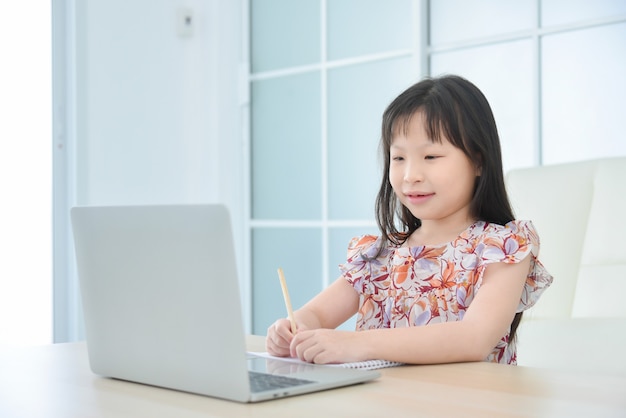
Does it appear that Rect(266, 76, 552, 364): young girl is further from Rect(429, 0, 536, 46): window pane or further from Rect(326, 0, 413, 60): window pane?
Rect(326, 0, 413, 60): window pane

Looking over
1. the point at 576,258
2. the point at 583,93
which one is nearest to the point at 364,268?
the point at 576,258

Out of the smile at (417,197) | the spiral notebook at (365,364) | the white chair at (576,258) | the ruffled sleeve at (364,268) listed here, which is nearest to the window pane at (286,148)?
the white chair at (576,258)

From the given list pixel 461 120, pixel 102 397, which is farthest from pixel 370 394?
pixel 461 120

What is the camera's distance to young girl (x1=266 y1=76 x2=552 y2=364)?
1252 millimetres

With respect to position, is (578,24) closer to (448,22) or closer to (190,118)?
(448,22)

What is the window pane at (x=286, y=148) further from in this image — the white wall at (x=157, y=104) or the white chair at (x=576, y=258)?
the white chair at (x=576, y=258)

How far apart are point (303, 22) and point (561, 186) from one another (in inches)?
65.8

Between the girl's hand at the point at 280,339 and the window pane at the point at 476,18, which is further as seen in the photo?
the window pane at the point at 476,18

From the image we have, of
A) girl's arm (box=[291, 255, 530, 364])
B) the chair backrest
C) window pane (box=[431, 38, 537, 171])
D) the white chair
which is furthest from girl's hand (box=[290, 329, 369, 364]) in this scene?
window pane (box=[431, 38, 537, 171])

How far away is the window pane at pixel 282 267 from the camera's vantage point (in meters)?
3.42

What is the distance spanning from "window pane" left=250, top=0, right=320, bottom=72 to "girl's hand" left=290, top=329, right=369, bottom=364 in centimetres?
247

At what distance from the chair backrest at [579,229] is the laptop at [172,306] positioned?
111 centimetres

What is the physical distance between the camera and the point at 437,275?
4.41 feet
